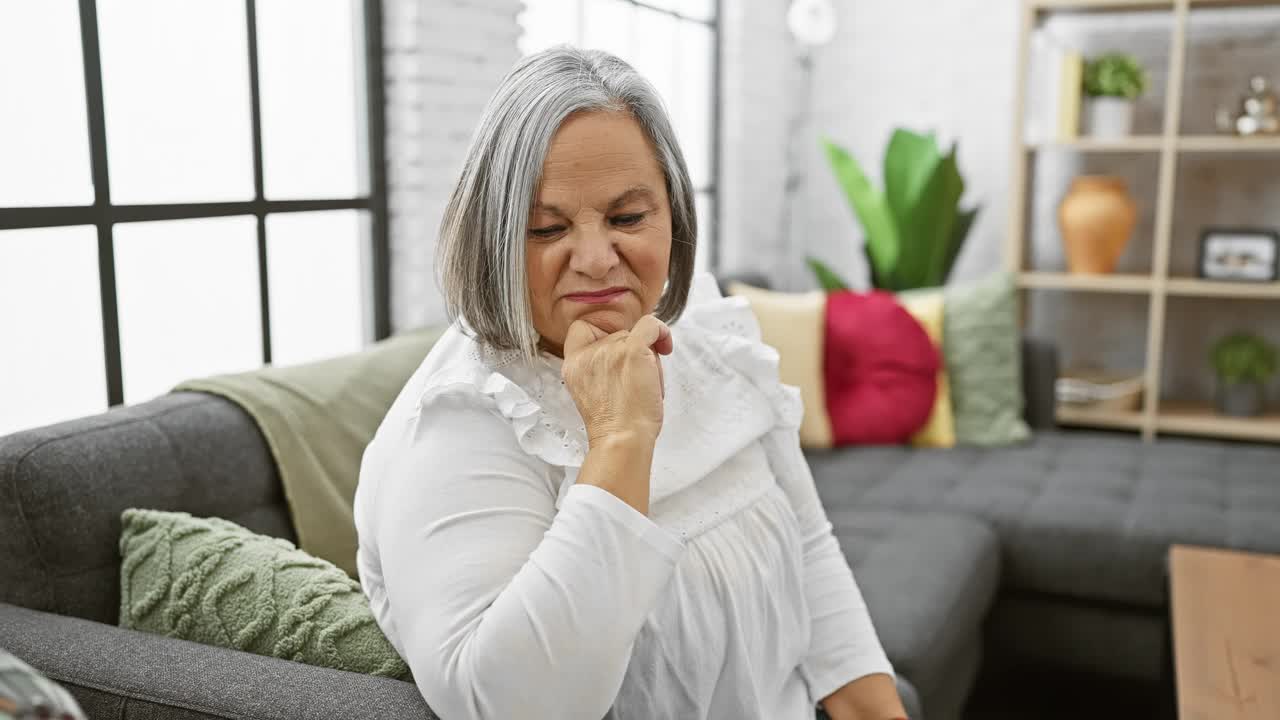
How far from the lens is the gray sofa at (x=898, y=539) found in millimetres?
1187

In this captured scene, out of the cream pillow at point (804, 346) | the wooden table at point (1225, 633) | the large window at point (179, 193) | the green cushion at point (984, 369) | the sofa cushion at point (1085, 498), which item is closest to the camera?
the wooden table at point (1225, 633)

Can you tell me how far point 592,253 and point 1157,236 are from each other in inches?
131

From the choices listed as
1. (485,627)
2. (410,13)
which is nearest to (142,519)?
(485,627)

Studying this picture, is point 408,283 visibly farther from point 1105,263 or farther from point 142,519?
point 1105,263

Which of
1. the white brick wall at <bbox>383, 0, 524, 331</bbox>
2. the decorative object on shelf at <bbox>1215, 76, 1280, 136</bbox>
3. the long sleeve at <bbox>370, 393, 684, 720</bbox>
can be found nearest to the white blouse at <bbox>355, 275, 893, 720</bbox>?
the long sleeve at <bbox>370, 393, 684, 720</bbox>

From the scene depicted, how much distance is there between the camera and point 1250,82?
4086 millimetres

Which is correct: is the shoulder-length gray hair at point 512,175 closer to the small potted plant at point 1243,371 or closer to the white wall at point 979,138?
the white wall at point 979,138

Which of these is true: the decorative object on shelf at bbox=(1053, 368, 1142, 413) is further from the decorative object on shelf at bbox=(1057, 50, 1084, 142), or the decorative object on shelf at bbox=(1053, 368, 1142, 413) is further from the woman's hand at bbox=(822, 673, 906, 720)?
the woman's hand at bbox=(822, 673, 906, 720)

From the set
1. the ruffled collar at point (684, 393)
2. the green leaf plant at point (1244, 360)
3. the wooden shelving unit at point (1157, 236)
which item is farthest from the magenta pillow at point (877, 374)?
the ruffled collar at point (684, 393)

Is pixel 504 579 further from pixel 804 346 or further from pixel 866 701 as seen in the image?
pixel 804 346

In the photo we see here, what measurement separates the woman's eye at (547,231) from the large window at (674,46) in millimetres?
2171

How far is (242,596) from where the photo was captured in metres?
1.29

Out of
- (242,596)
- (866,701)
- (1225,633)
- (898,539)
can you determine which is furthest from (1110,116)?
(242,596)

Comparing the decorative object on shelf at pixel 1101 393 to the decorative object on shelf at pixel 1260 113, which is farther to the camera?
the decorative object on shelf at pixel 1101 393
